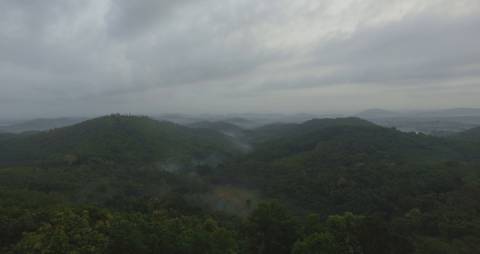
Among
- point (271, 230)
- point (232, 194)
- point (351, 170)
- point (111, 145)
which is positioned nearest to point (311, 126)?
point (351, 170)

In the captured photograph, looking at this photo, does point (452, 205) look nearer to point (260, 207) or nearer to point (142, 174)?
point (260, 207)

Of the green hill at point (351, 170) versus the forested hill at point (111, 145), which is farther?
the forested hill at point (111, 145)

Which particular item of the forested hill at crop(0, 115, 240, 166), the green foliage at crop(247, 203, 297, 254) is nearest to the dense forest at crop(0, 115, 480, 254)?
the green foliage at crop(247, 203, 297, 254)

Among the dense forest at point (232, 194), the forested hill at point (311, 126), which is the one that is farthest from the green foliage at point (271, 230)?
the forested hill at point (311, 126)

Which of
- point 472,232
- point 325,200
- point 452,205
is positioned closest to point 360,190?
point 325,200

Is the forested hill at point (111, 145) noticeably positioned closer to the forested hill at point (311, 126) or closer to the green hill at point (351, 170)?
the green hill at point (351, 170)

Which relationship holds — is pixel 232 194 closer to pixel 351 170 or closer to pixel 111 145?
pixel 351 170
